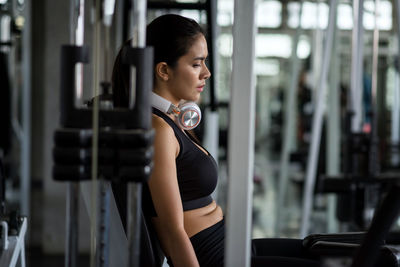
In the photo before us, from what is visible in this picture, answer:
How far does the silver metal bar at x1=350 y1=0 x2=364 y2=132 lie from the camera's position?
291 cm

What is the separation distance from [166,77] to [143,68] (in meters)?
0.52

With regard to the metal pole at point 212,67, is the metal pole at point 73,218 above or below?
below

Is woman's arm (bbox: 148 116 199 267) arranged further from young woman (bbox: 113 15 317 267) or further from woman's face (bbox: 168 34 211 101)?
woman's face (bbox: 168 34 211 101)

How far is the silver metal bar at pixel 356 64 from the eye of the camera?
291 centimetres

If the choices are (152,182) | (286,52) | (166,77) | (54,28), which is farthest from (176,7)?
(286,52)

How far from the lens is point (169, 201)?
120 cm

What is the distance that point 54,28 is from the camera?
11.5 ft

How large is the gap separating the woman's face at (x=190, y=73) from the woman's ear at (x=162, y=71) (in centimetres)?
1

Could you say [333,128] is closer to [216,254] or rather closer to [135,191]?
[216,254]

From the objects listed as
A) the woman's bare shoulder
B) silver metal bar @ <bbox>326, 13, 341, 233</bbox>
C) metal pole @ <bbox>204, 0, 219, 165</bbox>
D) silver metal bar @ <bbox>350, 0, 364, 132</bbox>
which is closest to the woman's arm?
the woman's bare shoulder

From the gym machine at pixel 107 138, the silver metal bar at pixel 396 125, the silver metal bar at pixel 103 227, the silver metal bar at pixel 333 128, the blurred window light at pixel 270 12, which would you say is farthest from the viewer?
the blurred window light at pixel 270 12

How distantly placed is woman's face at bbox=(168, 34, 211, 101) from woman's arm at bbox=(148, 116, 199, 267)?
0.17 m

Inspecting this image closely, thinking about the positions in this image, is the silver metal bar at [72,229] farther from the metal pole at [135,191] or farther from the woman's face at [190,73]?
the woman's face at [190,73]

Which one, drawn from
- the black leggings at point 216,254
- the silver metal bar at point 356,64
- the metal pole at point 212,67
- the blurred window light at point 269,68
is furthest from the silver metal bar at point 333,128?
the blurred window light at point 269,68
